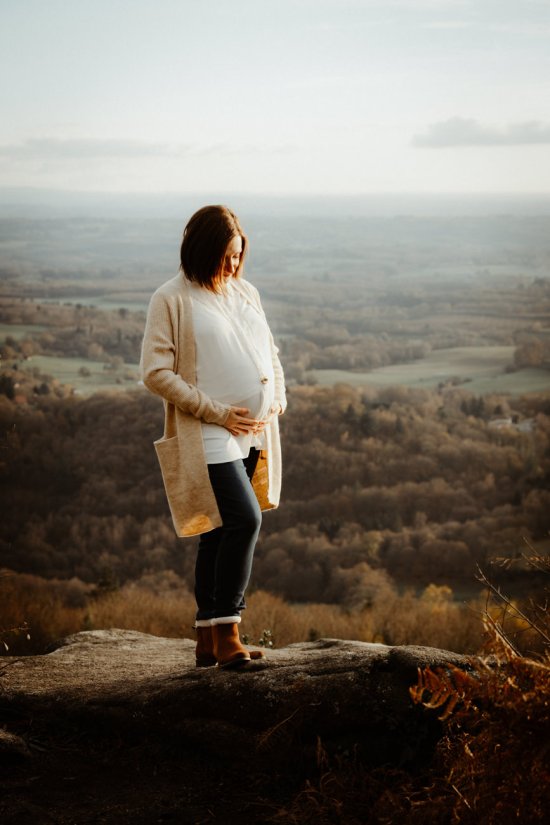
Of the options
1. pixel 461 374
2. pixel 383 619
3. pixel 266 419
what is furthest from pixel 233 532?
pixel 461 374

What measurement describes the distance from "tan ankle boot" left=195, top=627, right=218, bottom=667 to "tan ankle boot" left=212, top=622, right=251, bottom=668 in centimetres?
15

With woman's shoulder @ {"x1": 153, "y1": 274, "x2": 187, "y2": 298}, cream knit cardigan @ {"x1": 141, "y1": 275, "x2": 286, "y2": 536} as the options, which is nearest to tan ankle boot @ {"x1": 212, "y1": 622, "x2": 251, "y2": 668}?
cream knit cardigan @ {"x1": 141, "y1": 275, "x2": 286, "y2": 536}

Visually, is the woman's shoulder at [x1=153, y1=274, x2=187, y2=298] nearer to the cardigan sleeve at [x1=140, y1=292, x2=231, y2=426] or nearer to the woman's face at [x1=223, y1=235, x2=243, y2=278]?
the cardigan sleeve at [x1=140, y1=292, x2=231, y2=426]

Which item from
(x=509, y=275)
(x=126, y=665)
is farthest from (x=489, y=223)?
(x=126, y=665)

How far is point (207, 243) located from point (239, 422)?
2.29ft

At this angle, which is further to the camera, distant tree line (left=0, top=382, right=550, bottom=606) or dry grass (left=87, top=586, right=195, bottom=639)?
distant tree line (left=0, top=382, right=550, bottom=606)

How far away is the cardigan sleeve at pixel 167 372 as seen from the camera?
3551 mm

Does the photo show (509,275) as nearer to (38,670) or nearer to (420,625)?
(420,625)

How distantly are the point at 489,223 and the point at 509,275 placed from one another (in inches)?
142

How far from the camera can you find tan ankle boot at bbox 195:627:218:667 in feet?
12.9

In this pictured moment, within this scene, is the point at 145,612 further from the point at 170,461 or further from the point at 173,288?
the point at 173,288

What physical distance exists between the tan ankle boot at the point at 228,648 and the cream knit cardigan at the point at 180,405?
1.47 ft

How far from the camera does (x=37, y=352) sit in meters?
43.0

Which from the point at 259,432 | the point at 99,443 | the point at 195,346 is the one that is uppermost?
the point at 195,346
